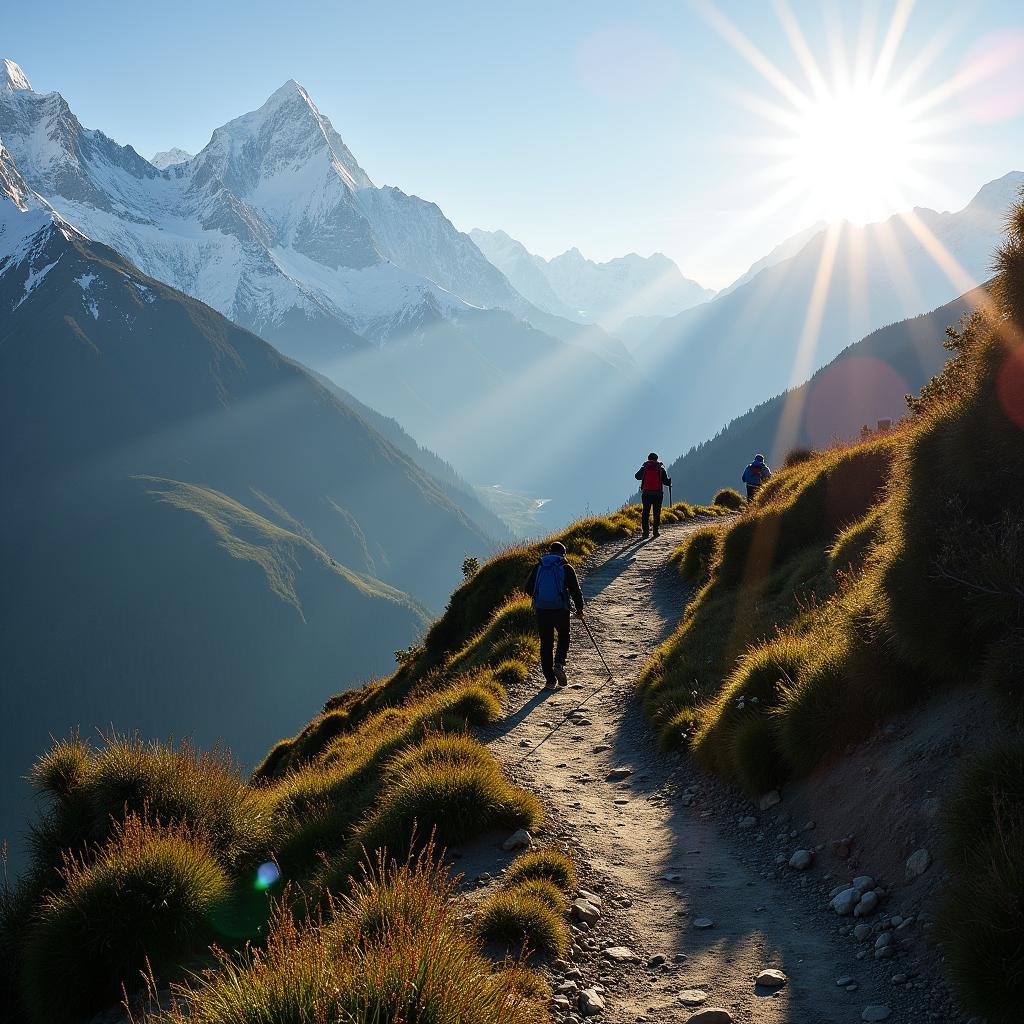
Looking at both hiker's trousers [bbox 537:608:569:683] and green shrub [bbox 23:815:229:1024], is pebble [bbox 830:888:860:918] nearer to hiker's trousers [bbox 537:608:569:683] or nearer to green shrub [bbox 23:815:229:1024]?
green shrub [bbox 23:815:229:1024]

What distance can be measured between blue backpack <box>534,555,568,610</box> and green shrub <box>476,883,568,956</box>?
31.9 feet

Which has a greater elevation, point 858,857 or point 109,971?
point 109,971

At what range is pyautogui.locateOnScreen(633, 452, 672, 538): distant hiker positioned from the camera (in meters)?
29.4

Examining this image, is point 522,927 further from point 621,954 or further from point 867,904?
point 867,904

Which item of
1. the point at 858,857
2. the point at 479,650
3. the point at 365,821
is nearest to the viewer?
the point at 858,857

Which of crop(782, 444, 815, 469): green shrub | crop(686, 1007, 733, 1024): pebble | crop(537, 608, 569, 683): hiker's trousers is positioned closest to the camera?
crop(686, 1007, 733, 1024): pebble

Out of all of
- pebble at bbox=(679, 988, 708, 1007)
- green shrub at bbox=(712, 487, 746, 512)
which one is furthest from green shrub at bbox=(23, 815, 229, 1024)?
green shrub at bbox=(712, 487, 746, 512)

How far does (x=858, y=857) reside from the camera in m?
7.24

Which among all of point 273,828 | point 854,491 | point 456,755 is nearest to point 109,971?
point 273,828

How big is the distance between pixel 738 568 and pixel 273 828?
13.1 metres

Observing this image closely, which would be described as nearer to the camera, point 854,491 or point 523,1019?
point 523,1019

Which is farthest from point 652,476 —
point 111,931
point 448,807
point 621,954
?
point 111,931

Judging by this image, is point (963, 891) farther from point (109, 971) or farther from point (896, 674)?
point (109, 971)

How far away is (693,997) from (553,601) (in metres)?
10.7
